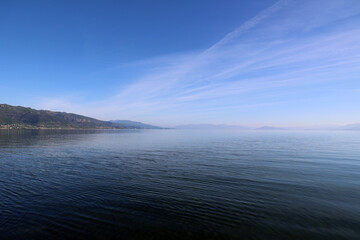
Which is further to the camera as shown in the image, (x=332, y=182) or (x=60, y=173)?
(x=60, y=173)

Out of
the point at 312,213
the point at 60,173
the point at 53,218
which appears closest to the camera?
the point at 53,218

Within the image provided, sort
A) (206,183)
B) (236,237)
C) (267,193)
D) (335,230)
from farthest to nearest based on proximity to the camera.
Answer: (206,183) < (267,193) < (335,230) < (236,237)

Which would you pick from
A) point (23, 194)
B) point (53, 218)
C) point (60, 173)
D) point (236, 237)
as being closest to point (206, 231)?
point (236, 237)

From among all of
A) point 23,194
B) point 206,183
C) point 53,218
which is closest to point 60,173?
point 23,194

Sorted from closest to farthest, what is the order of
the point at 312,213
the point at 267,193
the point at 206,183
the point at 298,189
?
the point at 312,213, the point at 267,193, the point at 298,189, the point at 206,183

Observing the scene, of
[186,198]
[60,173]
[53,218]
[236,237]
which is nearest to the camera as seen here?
[236,237]

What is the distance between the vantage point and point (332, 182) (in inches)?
815

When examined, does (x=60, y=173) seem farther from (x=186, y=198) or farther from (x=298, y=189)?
(x=298, y=189)

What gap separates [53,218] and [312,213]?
738 inches

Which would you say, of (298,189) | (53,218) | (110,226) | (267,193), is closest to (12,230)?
(53,218)

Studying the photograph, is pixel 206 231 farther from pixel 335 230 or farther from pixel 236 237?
pixel 335 230

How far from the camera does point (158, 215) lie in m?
12.9

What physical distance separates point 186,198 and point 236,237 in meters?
6.03

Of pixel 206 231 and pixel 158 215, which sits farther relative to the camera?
pixel 158 215
